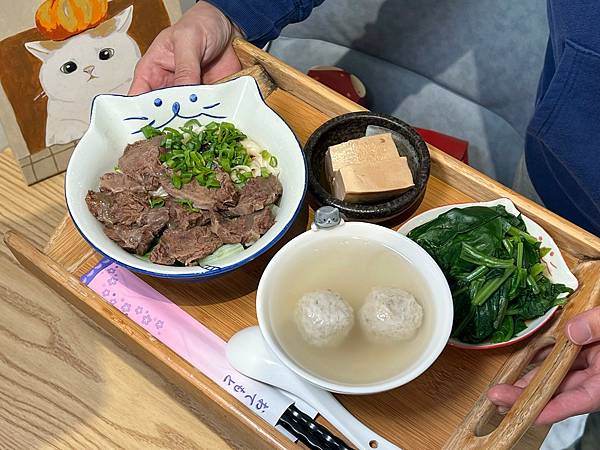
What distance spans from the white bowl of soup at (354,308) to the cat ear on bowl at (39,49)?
0.80 metres

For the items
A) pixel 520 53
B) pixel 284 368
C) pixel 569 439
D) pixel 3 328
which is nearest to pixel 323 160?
pixel 284 368

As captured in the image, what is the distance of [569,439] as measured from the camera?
1612 millimetres

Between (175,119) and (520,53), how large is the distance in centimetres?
97

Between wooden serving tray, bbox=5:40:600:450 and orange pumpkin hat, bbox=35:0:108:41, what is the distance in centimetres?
47

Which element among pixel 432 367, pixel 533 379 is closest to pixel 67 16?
pixel 432 367

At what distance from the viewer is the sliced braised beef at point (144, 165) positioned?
1171 mm

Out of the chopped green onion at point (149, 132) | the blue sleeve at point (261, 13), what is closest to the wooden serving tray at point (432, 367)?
the chopped green onion at point (149, 132)

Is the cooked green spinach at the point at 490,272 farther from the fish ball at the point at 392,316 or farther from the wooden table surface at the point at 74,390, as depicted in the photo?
the wooden table surface at the point at 74,390

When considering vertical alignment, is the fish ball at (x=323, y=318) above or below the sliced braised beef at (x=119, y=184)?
below

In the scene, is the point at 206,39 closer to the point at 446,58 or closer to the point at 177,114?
the point at 177,114

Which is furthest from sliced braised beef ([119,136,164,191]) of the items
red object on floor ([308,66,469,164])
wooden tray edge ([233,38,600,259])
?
red object on floor ([308,66,469,164])

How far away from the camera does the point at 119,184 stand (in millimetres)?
1159

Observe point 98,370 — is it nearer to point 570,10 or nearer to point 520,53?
point 570,10

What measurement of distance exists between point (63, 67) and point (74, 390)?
706mm
